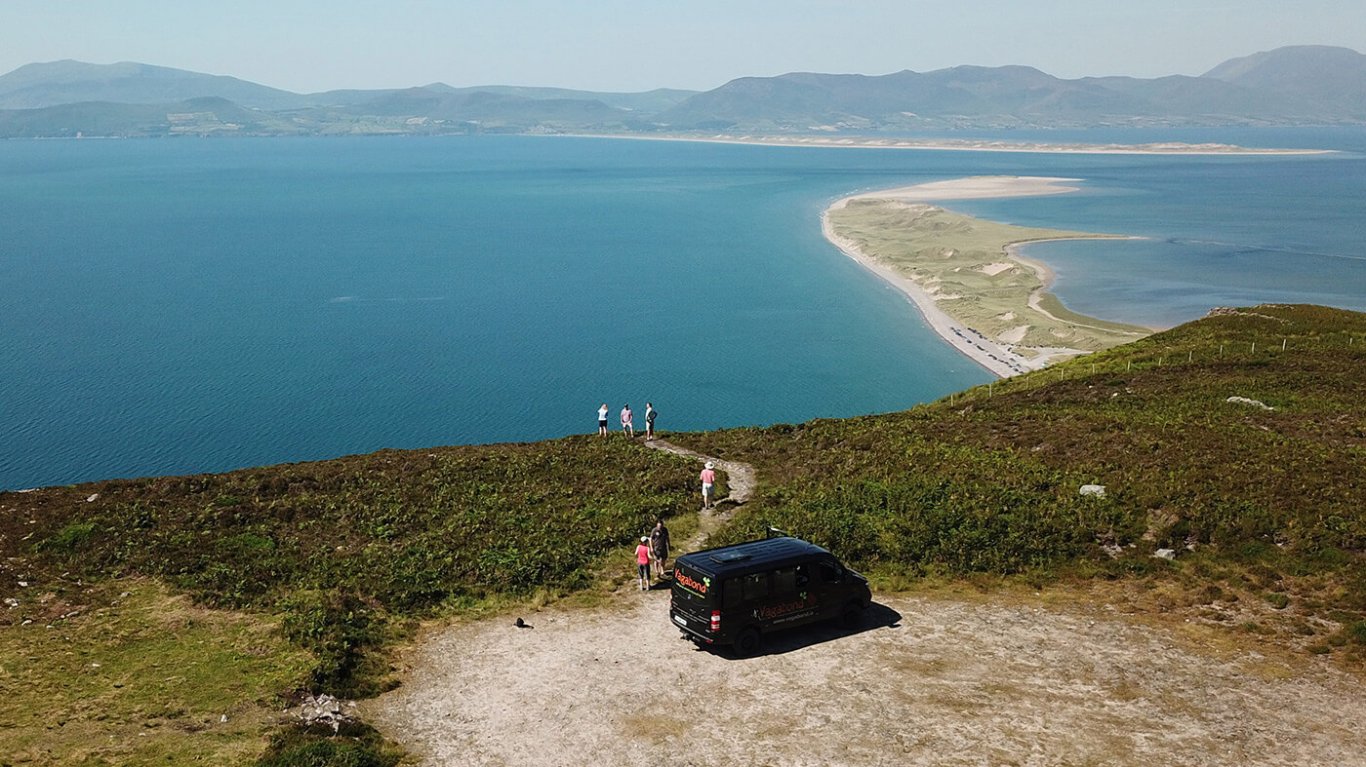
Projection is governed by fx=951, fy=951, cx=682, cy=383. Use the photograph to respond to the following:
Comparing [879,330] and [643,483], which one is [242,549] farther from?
[879,330]

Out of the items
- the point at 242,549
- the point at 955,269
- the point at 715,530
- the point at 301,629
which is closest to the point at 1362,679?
the point at 715,530

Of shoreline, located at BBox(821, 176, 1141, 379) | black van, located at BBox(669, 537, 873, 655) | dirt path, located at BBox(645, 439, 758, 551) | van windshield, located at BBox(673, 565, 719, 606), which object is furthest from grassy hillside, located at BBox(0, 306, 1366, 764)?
shoreline, located at BBox(821, 176, 1141, 379)

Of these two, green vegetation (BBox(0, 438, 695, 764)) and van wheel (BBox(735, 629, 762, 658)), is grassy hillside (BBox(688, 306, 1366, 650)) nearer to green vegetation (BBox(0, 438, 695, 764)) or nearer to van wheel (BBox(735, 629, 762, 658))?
green vegetation (BBox(0, 438, 695, 764))

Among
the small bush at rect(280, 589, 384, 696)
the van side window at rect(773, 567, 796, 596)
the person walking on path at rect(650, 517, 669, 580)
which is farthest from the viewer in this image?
the person walking on path at rect(650, 517, 669, 580)

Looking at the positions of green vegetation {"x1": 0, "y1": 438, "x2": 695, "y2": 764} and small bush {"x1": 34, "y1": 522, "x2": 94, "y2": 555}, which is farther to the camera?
small bush {"x1": 34, "y1": 522, "x2": 94, "y2": 555}

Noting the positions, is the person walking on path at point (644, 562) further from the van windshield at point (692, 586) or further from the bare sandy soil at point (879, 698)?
the van windshield at point (692, 586)

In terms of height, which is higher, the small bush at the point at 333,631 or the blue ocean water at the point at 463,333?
the small bush at the point at 333,631

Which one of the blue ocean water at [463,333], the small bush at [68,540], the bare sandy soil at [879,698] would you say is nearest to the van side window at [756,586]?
the bare sandy soil at [879,698]

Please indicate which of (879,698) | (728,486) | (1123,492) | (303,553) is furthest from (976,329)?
(879,698)
